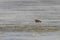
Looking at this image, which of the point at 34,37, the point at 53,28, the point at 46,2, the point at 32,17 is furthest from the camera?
the point at 46,2

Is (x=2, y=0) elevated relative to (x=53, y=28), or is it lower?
elevated

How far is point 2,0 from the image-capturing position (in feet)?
7.64

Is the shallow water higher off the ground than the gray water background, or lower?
lower

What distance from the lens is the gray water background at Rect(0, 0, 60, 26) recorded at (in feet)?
6.56

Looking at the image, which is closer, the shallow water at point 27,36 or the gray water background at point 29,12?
the shallow water at point 27,36

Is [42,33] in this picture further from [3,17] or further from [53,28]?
[3,17]

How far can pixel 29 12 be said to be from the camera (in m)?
2.13

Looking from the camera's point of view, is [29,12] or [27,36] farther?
[29,12]

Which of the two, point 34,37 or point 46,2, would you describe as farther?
point 46,2

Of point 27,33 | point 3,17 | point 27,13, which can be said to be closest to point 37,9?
point 27,13

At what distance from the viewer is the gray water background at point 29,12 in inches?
78.7

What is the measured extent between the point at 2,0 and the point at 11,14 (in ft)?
0.88

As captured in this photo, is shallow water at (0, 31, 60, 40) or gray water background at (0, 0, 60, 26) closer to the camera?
shallow water at (0, 31, 60, 40)

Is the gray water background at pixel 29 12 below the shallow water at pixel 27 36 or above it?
above
